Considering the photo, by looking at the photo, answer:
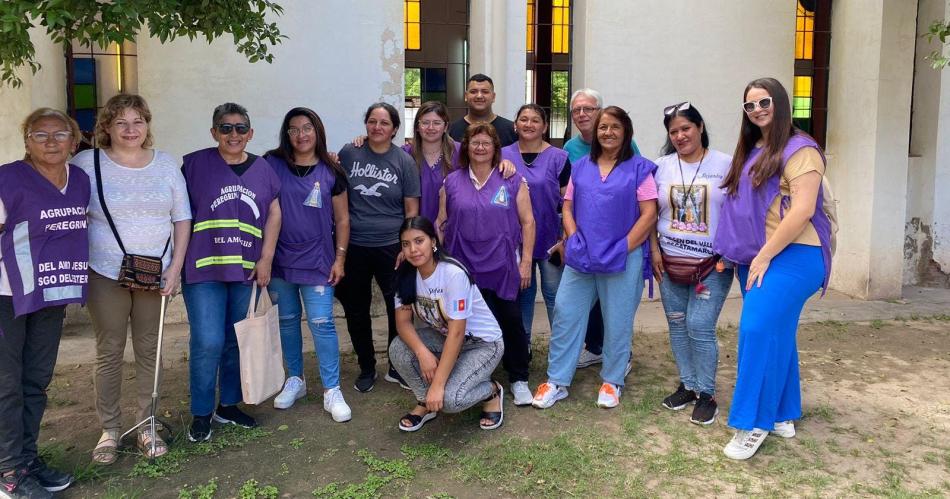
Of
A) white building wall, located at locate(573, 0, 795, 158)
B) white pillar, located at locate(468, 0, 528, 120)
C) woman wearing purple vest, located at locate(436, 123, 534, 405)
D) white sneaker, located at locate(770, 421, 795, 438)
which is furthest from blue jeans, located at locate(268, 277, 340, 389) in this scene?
white building wall, located at locate(573, 0, 795, 158)

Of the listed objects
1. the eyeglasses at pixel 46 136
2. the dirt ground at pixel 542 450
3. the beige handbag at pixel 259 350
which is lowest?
the dirt ground at pixel 542 450

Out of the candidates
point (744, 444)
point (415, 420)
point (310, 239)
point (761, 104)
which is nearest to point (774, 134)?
point (761, 104)

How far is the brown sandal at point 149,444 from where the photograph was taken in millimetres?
3785

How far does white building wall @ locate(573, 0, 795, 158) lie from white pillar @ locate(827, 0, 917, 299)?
0.65m

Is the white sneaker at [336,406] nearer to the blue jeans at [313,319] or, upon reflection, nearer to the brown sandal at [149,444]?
the blue jeans at [313,319]

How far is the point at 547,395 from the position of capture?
14.8 feet

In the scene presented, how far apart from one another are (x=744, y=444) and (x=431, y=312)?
1.77 m

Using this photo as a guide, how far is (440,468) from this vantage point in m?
3.78

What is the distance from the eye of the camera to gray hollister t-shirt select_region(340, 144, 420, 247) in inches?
177

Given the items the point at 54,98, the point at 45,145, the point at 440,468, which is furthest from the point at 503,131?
the point at 54,98

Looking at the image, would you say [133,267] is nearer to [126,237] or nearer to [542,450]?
[126,237]

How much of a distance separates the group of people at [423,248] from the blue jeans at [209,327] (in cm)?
1

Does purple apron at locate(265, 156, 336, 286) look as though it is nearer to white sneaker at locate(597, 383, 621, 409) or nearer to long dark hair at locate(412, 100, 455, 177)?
long dark hair at locate(412, 100, 455, 177)

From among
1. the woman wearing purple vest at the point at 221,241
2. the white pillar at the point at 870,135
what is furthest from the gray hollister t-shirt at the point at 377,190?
the white pillar at the point at 870,135
